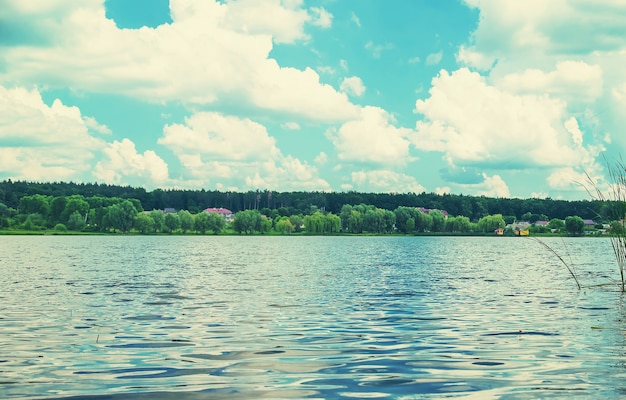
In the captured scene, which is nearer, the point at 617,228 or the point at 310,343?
the point at 310,343

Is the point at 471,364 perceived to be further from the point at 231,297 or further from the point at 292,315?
the point at 231,297

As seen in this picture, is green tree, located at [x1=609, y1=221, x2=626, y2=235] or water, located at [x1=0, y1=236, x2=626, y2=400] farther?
green tree, located at [x1=609, y1=221, x2=626, y2=235]

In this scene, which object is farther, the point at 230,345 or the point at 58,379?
the point at 230,345

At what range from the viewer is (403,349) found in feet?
58.7

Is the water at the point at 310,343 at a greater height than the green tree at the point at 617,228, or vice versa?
the green tree at the point at 617,228

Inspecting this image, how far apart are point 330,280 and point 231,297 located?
13505 mm

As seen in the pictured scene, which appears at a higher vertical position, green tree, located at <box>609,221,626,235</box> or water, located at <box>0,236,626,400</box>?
green tree, located at <box>609,221,626,235</box>

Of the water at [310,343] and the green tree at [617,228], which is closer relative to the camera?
the water at [310,343]

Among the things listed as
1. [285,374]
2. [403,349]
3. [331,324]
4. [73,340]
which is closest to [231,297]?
[331,324]

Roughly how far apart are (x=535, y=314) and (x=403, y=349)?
1016cm

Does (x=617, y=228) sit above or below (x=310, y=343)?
above

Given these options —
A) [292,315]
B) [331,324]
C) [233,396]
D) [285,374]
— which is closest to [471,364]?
[285,374]

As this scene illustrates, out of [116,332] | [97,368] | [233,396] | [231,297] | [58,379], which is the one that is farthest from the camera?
[231,297]

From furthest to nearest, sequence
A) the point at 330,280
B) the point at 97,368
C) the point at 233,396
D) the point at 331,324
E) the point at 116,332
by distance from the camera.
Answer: the point at 330,280, the point at 331,324, the point at 116,332, the point at 97,368, the point at 233,396
